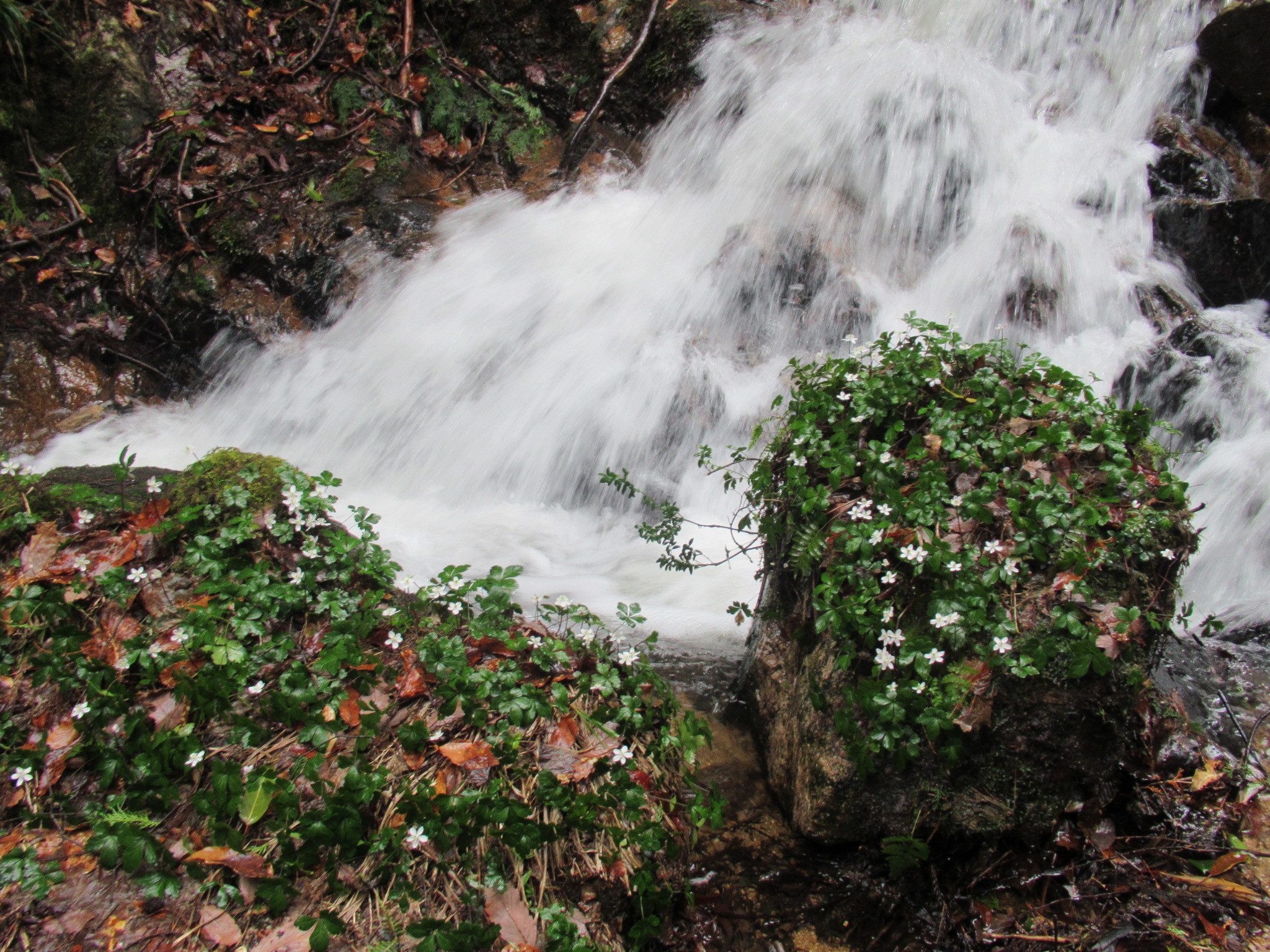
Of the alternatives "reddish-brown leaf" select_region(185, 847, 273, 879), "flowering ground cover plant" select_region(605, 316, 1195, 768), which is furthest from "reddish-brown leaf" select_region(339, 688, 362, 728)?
"flowering ground cover plant" select_region(605, 316, 1195, 768)

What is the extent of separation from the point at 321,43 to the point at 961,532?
25.5 ft

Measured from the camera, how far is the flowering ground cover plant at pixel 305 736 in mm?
2176

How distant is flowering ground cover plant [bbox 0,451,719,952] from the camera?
7.14ft

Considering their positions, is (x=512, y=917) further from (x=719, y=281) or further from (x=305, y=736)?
(x=719, y=281)

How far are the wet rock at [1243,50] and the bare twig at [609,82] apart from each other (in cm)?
552

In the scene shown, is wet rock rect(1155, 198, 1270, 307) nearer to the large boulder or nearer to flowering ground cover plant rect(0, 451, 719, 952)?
the large boulder

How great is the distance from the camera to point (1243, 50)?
6.95 metres

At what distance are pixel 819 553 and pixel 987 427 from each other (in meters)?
0.87

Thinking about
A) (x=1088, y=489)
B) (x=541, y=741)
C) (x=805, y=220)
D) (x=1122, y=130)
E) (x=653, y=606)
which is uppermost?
(x=1122, y=130)

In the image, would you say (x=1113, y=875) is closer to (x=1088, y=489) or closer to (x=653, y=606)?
(x=1088, y=489)

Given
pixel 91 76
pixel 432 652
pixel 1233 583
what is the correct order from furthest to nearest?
1. pixel 91 76
2. pixel 1233 583
3. pixel 432 652

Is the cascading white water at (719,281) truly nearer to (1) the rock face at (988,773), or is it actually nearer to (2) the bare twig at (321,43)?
(1) the rock face at (988,773)

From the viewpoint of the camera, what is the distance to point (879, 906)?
8.97 feet

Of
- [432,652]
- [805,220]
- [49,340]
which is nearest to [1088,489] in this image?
[432,652]
